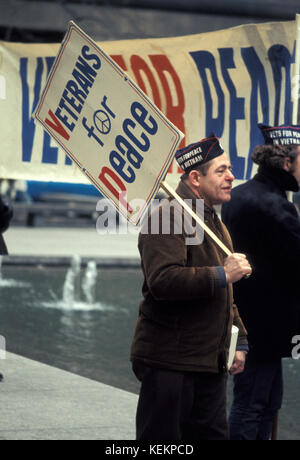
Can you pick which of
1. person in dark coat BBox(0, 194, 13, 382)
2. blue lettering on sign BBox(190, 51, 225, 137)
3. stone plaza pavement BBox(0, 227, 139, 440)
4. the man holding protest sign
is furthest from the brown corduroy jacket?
person in dark coat BBox(0, 194, 13, 382)

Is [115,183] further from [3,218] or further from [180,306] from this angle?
[3,218]

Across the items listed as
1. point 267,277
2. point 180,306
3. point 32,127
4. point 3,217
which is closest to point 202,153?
point 180,306

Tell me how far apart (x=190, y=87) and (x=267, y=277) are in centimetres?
214

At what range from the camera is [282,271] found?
485 centimetres

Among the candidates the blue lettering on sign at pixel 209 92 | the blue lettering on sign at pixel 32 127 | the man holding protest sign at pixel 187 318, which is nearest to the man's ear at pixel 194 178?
the man holding protest sign at pixel 187 318

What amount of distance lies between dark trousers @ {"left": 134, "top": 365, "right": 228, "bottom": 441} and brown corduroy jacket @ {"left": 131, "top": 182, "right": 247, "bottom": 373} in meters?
0.06

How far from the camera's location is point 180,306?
4.19 meters

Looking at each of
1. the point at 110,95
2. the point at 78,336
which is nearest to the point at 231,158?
the point at 110,95

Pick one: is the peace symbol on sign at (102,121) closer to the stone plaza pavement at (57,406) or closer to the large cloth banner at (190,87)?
the large cloth banner at (190,87)

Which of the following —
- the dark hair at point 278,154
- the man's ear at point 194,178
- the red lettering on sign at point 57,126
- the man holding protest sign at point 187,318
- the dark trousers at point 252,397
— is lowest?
the dark trousers at point 252,397

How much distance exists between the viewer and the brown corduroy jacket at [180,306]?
4102mm

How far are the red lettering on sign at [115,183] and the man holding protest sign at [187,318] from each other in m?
0.17

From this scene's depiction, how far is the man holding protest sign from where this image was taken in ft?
13.5

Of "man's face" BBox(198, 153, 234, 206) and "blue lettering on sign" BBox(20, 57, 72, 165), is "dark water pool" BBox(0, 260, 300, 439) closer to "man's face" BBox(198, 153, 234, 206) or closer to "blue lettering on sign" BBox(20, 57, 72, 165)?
"blue lettering on sign" BBox(20, 57, 72, 165)
